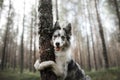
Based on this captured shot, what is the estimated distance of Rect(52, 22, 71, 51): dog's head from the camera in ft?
13.9

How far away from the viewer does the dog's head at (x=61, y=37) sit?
423 centimetres

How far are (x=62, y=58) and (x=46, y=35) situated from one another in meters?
0.71

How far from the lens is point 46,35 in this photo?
4523 millimetres

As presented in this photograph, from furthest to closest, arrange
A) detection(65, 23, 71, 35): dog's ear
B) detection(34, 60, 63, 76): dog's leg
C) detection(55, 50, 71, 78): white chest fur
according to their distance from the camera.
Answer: detection(65, 23, 71, 35): dog's ear < detection(55, 50, 71, 78): white chest fur < detection(34, 60, 63, 76): dog's leg

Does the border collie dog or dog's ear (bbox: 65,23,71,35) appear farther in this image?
dog's ear (bbox: 65,23,71,35)

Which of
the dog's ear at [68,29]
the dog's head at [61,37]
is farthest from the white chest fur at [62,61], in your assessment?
the dog's ear at [68,29]

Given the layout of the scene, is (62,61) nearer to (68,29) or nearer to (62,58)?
(62,58)

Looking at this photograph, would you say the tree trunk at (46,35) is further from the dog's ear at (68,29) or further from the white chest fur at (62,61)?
the dog's ear at (68,29)

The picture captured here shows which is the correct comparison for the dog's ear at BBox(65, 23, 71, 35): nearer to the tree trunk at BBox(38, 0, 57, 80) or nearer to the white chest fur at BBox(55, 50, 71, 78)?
the tree trunk at BBox(38, 0, 57, 80)

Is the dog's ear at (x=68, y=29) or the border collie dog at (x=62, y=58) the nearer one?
the border collie dog at (x=62, y=58)

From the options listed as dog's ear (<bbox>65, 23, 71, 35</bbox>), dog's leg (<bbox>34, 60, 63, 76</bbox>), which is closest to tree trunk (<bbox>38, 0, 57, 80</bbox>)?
dog's leg (<bbox>34, 60, 63, 76</bbox>)

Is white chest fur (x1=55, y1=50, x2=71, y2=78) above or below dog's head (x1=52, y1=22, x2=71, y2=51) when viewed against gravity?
below

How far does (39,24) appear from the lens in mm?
4637

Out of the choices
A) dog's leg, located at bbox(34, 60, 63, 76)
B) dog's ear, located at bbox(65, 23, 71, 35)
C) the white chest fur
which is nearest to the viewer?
dog's leg, located at bbox(34, 60, 63, 76)
